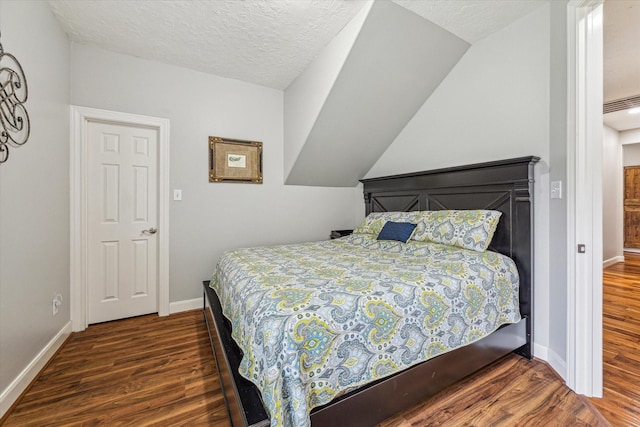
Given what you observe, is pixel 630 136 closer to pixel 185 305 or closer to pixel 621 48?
pixel 621 48

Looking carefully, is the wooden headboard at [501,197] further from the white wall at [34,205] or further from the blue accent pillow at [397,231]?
the white wall at [34,205]

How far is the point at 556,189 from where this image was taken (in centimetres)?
180

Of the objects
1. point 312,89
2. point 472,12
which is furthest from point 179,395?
point 472,12

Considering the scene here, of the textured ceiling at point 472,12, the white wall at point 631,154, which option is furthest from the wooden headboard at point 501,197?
the white wall at point 631,154

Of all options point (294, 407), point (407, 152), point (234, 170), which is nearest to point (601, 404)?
point (294, 407)

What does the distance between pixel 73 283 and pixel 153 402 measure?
61.6 inches

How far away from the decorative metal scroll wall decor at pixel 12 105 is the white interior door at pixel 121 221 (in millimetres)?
911

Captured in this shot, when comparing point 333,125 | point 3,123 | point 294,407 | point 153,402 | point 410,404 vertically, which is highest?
point 333,125

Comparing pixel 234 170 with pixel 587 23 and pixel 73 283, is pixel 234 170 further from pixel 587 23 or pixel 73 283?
pixel 587 23

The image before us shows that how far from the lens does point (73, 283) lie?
2408 mm

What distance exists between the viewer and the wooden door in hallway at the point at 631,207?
5699mm

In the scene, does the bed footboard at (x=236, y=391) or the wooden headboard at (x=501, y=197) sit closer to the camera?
the bed footboard at (x=236, y=391)

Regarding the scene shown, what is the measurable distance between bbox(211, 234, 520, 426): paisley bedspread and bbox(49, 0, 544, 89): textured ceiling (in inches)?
73.5

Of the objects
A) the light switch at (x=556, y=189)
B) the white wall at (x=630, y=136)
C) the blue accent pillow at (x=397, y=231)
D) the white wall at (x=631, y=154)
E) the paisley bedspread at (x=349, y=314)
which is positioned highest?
the white wall at (x=630, y=136)
